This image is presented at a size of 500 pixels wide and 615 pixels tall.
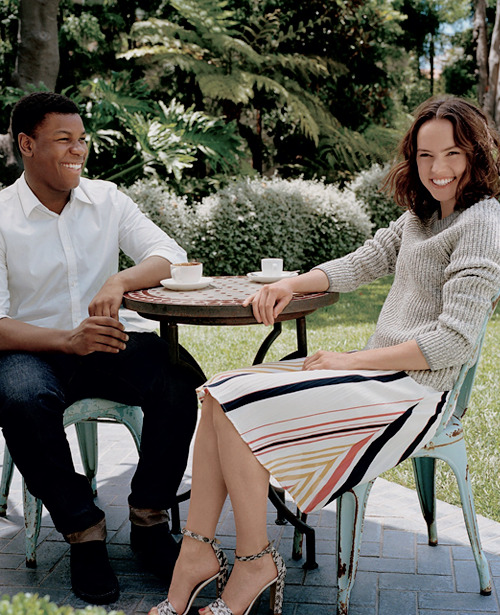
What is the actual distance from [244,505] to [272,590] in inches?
12.6

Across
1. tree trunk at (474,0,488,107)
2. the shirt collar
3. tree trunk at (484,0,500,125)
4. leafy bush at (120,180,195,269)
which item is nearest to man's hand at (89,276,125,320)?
the shirt collar

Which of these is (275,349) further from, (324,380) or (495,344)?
(324,380)

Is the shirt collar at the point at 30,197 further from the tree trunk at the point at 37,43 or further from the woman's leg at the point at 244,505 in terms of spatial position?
the tree trunk at the point at 37,43

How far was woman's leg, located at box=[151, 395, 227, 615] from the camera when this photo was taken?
199 centimetres

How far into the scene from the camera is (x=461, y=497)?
2.16 metres

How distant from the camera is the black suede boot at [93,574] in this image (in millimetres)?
2197

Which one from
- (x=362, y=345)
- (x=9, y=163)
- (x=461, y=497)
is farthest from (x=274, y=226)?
(x=461, y=497)

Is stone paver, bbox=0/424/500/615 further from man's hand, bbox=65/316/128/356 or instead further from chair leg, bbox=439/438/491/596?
man's hand, bbox=65/316/128/356

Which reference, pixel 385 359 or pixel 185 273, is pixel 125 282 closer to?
pixel 185 273

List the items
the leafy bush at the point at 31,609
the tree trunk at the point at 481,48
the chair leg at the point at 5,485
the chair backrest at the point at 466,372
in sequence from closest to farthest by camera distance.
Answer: the leafy bush at the point at 31,609 → the chair backrest at the point at 466,372 → the chair leg at the point at 5,485 → the tree trunk at the point at 481,48

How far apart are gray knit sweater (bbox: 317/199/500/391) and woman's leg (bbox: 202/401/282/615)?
53cm

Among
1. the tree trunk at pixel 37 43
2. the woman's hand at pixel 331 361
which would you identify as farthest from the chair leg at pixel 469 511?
the tree trunk at pixel 37 43

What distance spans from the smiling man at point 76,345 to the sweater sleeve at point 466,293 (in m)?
0.85

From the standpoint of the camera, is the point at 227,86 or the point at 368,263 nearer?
the point at 368,263
